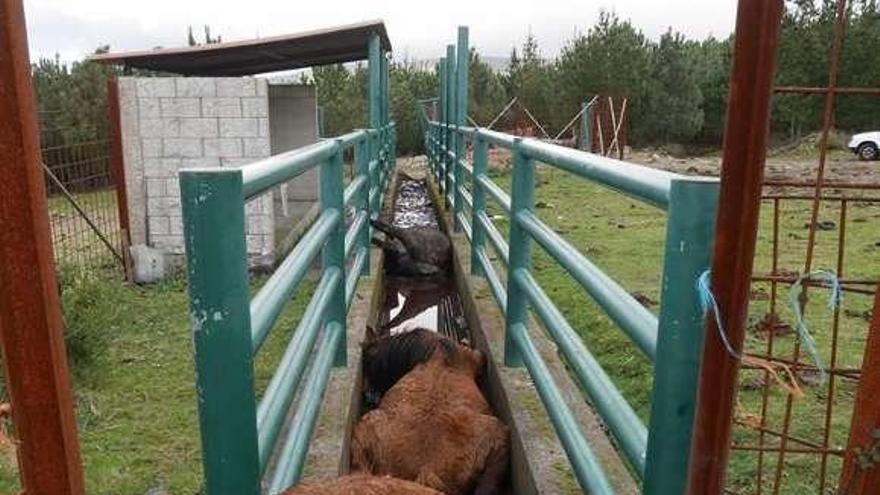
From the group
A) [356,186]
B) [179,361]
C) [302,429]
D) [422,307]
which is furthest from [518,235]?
[422,307]

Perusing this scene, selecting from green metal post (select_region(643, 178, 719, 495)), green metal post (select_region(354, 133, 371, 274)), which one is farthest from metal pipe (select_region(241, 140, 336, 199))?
green metal post (select_region(354, 133, 371, 274))

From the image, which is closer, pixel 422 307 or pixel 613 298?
pixel 613 298

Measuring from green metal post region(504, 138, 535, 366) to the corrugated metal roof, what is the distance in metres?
5.08

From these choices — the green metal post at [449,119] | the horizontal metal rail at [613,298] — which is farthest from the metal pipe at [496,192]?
the green metal post at [449,119]

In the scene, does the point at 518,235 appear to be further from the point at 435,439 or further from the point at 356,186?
the point at 356,186

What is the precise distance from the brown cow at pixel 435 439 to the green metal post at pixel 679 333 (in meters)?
1.29

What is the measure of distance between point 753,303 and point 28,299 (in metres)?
4.91

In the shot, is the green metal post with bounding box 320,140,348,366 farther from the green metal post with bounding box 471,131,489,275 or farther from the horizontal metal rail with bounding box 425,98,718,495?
the green metal post with bounding box 471,131,489,275

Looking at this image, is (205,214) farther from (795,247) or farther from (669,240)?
(795,247)

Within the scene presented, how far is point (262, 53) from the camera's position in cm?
902

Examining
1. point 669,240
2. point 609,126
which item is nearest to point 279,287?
point 669,240

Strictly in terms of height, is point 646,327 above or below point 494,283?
above

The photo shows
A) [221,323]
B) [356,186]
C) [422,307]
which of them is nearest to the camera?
[221,323]

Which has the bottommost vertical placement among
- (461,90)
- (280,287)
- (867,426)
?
(280,287)
